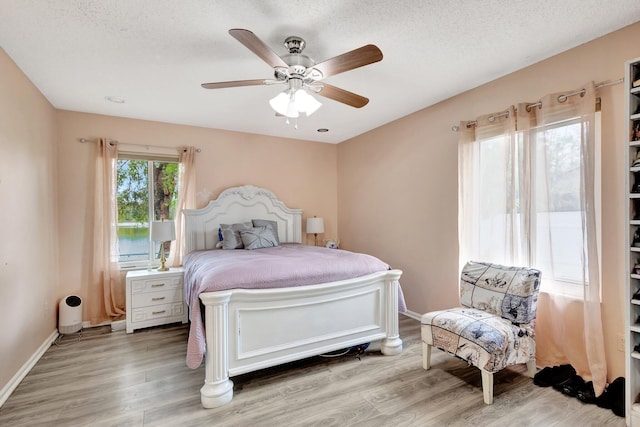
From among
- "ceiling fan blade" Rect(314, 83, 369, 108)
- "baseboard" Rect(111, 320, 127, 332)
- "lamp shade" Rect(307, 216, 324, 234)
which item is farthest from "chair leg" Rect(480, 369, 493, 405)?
"baseboard" Rect(111, 320, 127, 332)

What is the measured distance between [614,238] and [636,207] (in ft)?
1.23

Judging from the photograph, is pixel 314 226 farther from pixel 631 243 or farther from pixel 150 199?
pixel 631 243

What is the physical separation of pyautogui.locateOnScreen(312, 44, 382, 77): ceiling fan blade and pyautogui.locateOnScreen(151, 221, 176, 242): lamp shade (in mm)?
2586

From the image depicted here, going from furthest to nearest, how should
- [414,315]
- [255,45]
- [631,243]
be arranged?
[414,315]
[631,243]
[255,45]

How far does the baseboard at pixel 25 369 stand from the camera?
2150 mm

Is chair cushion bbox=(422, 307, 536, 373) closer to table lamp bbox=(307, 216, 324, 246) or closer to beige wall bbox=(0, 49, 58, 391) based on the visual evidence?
table lamp bbox=(307, 216, 324, 246)

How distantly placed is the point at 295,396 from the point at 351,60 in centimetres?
227

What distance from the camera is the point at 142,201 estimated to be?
3.98 meters

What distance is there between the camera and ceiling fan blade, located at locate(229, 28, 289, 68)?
1577 millimetres

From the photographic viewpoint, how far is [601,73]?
2174 millimetres

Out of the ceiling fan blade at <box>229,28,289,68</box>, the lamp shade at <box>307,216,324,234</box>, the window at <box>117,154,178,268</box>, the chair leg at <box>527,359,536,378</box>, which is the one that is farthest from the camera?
the lamp shade at <box>307,216,324,234</box>

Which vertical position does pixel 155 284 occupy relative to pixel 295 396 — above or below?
above

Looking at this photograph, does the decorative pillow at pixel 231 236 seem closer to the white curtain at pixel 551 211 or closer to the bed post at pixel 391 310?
the bed post at pixel 391 310

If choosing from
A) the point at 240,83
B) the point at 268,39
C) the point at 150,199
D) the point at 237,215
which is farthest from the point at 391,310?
the point at 150,199
